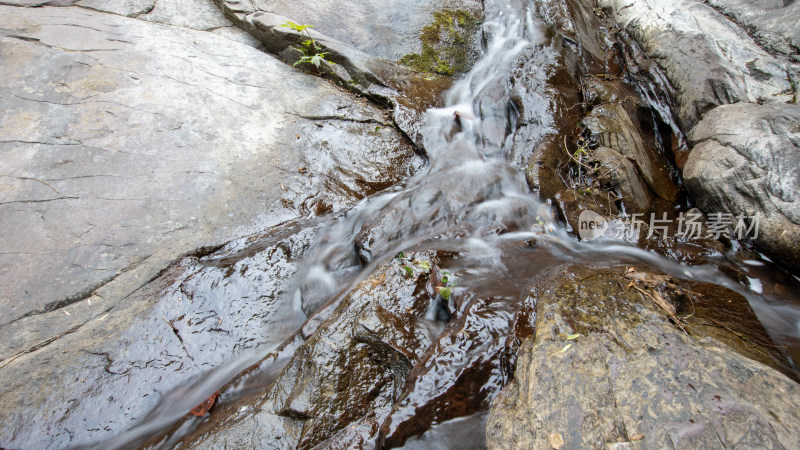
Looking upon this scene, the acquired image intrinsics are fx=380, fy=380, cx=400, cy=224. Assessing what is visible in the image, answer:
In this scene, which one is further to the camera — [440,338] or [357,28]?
[357,28]

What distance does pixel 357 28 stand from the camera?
7.71 meters

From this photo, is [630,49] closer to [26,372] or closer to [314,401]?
[314,401]

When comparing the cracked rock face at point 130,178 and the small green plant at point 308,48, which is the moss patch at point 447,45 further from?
the cracked rock face at point 130,178

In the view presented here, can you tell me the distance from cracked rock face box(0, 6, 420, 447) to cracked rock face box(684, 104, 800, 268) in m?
4.07

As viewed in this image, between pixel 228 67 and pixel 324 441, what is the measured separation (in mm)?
5978

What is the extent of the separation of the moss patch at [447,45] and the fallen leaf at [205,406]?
623 cm

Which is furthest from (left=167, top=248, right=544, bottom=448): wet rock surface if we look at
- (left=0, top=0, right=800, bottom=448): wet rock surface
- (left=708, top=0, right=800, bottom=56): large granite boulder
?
(left=708, top=0, right=800, bottom=56): large granite boulder

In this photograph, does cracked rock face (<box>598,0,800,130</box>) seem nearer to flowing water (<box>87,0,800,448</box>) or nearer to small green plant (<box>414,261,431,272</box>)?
flowing water (<box>87,0,800,448</box>)

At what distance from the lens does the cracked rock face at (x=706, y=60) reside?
583 centimetres

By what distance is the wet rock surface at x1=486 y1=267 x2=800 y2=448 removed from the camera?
1.89 m

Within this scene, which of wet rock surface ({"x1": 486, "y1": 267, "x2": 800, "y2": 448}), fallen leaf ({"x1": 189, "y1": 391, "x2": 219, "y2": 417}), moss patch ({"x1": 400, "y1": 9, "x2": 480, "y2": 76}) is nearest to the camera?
wet rock surface ({"x1": 486, "y1": 267, "x2": 800, "y2": 448})

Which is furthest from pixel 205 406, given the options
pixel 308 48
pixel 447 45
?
pixel 447 45

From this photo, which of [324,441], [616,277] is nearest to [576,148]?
[616,277]

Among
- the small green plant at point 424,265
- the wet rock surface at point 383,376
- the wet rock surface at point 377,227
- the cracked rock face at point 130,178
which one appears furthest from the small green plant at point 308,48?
the wet rock surface at point 383,376
